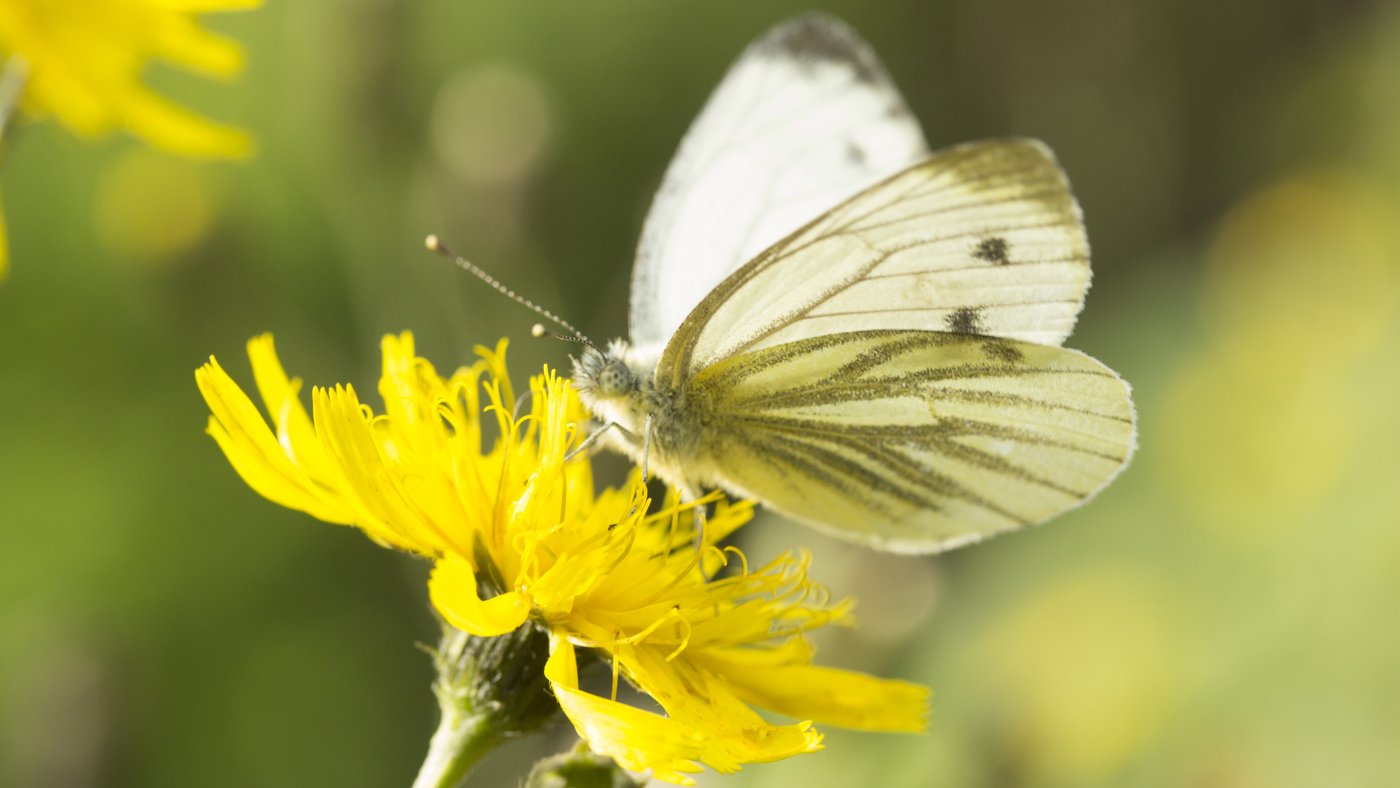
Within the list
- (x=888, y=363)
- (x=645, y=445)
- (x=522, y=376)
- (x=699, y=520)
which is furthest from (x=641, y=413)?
(x=522, y=376)

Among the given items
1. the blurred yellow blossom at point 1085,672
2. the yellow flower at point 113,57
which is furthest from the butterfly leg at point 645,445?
the blurred yellow blossom at point 1085,672

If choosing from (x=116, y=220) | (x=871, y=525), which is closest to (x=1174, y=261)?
(x=871, y=525)

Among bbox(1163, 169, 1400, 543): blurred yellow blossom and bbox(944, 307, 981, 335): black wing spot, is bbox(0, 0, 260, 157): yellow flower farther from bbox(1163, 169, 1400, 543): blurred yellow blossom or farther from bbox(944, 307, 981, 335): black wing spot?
bbox(1163, 169, 1400, 543): blurred yellow blossom

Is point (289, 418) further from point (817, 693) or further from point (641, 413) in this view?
point (817, 693)

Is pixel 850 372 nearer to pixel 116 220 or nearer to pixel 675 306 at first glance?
pixel 675 306

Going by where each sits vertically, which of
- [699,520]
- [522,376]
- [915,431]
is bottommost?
[699,520]
